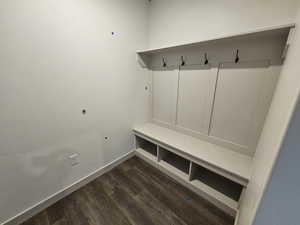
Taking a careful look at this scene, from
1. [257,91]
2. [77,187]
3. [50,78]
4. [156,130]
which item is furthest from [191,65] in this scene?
[77,187]

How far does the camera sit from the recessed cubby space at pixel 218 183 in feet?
4.80

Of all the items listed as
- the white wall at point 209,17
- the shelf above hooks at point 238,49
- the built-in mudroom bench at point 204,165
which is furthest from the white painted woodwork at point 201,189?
the white wall at point 209,17

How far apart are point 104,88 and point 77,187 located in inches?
53.9

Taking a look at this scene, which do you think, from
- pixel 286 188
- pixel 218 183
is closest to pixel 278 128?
pixel 286 188

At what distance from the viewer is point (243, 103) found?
1429 millimetres

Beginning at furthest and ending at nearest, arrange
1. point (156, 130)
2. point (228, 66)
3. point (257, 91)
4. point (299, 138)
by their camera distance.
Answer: point (156, 130) < point (228, 66) < point (257, 91) < point (299, 138)

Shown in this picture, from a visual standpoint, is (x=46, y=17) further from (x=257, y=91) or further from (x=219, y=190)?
(x=219, y=190)

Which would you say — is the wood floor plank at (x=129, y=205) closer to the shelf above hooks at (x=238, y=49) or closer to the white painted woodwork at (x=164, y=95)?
the white painted woodwork at (x=164, y=95)

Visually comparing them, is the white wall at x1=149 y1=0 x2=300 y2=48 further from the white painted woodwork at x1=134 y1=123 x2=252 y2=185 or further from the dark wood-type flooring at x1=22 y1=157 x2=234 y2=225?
the dark wood-type flooring at x1=22 y1=157 x2=234 y2=225

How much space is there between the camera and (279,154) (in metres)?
0.41

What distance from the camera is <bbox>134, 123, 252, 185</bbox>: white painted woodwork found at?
1.24m

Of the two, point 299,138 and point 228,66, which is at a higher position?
point 228,66

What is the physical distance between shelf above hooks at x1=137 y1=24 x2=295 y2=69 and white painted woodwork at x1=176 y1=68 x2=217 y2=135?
147mm

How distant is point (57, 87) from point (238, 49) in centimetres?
200
